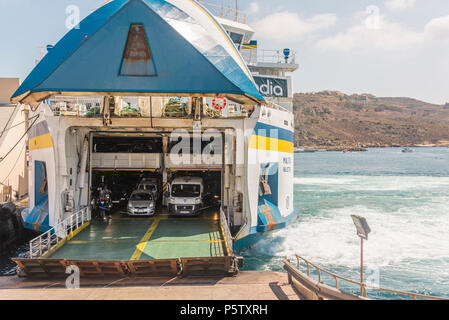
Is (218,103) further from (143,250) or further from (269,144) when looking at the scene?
(143,250)

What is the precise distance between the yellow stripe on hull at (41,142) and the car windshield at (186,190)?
20.5ft

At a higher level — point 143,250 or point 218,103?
point 218,103

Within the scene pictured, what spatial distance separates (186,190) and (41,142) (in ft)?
26.6

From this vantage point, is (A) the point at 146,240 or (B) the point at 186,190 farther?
(B) the point at 186,190

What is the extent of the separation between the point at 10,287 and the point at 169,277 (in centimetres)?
454

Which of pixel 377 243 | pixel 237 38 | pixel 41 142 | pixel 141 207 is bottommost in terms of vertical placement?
pixel 377 243

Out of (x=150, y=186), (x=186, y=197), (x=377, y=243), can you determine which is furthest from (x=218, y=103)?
(x=377, y=243)

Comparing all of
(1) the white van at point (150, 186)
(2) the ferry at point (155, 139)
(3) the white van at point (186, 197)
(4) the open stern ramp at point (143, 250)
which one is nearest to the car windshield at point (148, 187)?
(1) the white van at point (150, 186)

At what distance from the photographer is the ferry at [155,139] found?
12.0m

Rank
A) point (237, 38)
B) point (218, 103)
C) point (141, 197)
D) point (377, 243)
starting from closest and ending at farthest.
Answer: point (218, 103), point (141, 197), point (377, 243), point (237, 38)

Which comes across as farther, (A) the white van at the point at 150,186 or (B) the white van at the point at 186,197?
(A) the white van at the point at 150,186

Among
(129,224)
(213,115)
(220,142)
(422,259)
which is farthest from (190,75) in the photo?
(422,259)

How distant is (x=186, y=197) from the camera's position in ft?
57.9

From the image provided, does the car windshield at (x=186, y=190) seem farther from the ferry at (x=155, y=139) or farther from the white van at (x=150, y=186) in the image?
the white van at (x=150, y=186)
